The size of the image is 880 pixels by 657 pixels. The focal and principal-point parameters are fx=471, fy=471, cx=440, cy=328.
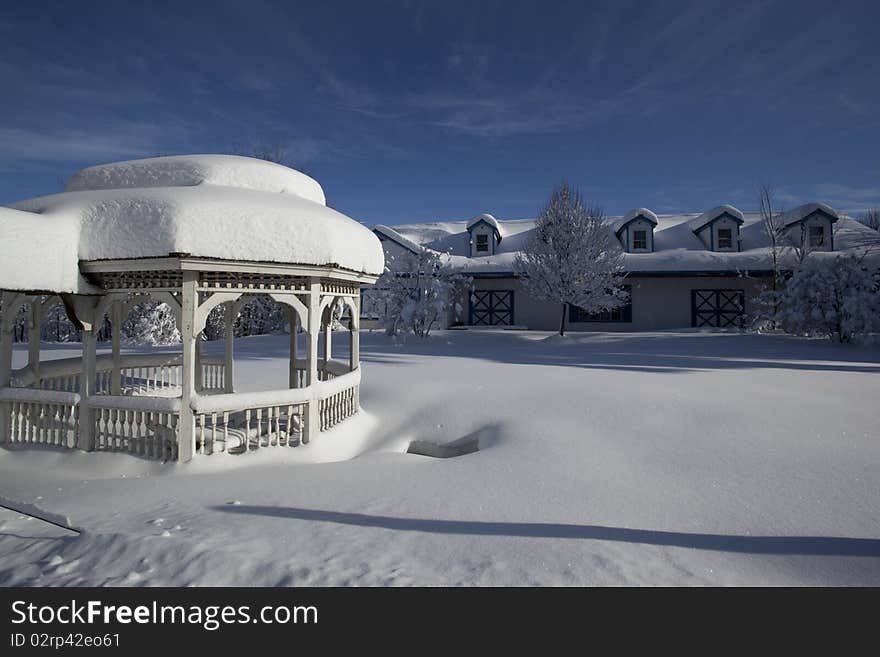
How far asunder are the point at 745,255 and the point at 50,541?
3036cm

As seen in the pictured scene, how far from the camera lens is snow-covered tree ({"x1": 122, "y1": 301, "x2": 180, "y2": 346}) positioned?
2509 centimetres

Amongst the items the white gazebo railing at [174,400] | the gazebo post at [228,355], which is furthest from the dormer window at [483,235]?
the white gazebo railing at [174,400]

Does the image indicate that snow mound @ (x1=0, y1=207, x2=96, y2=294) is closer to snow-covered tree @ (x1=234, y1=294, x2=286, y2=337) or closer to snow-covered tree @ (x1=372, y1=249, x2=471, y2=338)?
snow-covered tree @ (x1=372, y1=249, x2=471, y2=338)

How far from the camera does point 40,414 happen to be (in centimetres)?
672

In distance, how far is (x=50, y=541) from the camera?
3.97 metres

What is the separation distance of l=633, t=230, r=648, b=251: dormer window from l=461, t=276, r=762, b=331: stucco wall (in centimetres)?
299

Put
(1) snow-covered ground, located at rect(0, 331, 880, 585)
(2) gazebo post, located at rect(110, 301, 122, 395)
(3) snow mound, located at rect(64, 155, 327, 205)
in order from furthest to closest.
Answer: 1. (2) gazebo post, located at rect(110, 301, 122, 395)
2. (3) snow mound, located at rect(64, 155, 327, 205)
3. (1) snow-covered ground, located at rect(0, 331, 880, 585)

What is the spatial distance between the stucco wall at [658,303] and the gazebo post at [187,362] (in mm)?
21285

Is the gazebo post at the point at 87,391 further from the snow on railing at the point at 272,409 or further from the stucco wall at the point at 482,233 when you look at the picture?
the stucco wall at the point at 482,233

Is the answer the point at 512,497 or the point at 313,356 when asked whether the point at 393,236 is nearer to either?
the point at 313,356

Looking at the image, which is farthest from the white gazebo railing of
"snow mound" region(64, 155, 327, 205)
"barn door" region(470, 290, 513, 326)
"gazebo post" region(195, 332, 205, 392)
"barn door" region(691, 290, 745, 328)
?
"barn door" region(691, 290, 745, 328)

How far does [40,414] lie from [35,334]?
1.64 m

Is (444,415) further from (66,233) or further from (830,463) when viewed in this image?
(66,233)
